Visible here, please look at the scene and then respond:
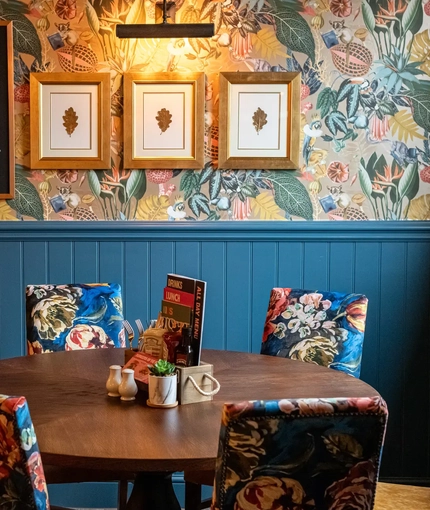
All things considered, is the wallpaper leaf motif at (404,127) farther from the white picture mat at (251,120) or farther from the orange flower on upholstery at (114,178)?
the orange flower on upholstery at (114,178)

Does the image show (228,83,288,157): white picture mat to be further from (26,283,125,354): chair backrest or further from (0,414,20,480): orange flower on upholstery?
(0,414,20,480): orange flower on upholstery

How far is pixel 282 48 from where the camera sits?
319cm

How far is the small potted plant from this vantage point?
1.80m

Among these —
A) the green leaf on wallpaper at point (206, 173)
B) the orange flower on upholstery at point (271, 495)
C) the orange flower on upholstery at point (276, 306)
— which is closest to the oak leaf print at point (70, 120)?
the green leaf on wallpaper at point (206, 173)

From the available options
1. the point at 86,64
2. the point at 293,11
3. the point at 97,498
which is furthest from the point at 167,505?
the point at 293,11

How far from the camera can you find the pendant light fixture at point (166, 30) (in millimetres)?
2828

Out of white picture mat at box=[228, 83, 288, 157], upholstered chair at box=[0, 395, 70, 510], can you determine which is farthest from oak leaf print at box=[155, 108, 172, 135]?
upholstered chair at box=[0, 395, 70, 510]

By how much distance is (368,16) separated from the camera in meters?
3.19

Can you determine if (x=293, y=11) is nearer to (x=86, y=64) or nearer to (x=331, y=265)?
(x=86, y=64)

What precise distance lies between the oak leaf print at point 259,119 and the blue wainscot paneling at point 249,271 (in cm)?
46

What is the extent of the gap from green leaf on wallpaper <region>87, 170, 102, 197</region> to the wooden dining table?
3.25 feet

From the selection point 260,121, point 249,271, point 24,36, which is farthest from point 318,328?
point 24,36

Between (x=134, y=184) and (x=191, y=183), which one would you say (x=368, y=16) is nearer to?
(x=191, y=183)

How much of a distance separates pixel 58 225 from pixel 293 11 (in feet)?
4.87
